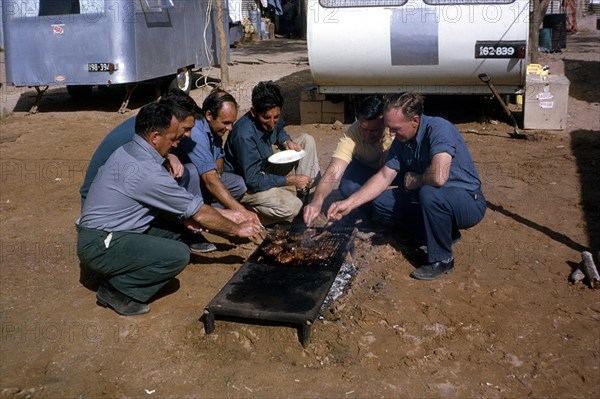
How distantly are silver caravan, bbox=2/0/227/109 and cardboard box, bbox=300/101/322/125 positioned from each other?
10.7ft

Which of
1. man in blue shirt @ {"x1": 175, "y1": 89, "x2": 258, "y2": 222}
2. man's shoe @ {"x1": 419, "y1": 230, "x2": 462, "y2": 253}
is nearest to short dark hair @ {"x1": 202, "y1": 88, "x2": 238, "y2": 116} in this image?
man in blue shirt @ {"x1": 175, "y1": 89, "x2": 258, "y2": 222}

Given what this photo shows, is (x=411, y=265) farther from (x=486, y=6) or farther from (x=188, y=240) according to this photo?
(x=486, y=6)

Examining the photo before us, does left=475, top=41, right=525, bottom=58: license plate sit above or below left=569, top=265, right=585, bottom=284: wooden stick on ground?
above

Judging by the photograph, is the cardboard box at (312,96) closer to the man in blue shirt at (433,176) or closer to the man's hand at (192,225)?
the man in blue shirt at (433,176)

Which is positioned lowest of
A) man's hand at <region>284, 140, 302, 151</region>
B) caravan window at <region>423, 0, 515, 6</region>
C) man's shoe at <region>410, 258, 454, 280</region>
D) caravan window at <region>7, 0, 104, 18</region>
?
man's shoe at <region>410, 258, 454, 280</region>

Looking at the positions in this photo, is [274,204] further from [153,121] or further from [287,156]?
[153,121]

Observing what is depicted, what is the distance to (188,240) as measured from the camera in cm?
618

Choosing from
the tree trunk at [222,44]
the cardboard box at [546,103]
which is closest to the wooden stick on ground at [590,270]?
the cardboard box at [546,103]

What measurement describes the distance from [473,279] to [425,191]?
852 mm

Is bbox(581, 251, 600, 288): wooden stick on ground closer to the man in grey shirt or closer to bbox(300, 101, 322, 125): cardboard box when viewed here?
the man in grey shirt

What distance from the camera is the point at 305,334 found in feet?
14.1

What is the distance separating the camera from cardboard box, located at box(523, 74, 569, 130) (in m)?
9.85

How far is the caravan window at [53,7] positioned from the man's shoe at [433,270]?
8709 millimetres

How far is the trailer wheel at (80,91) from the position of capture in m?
13.8
